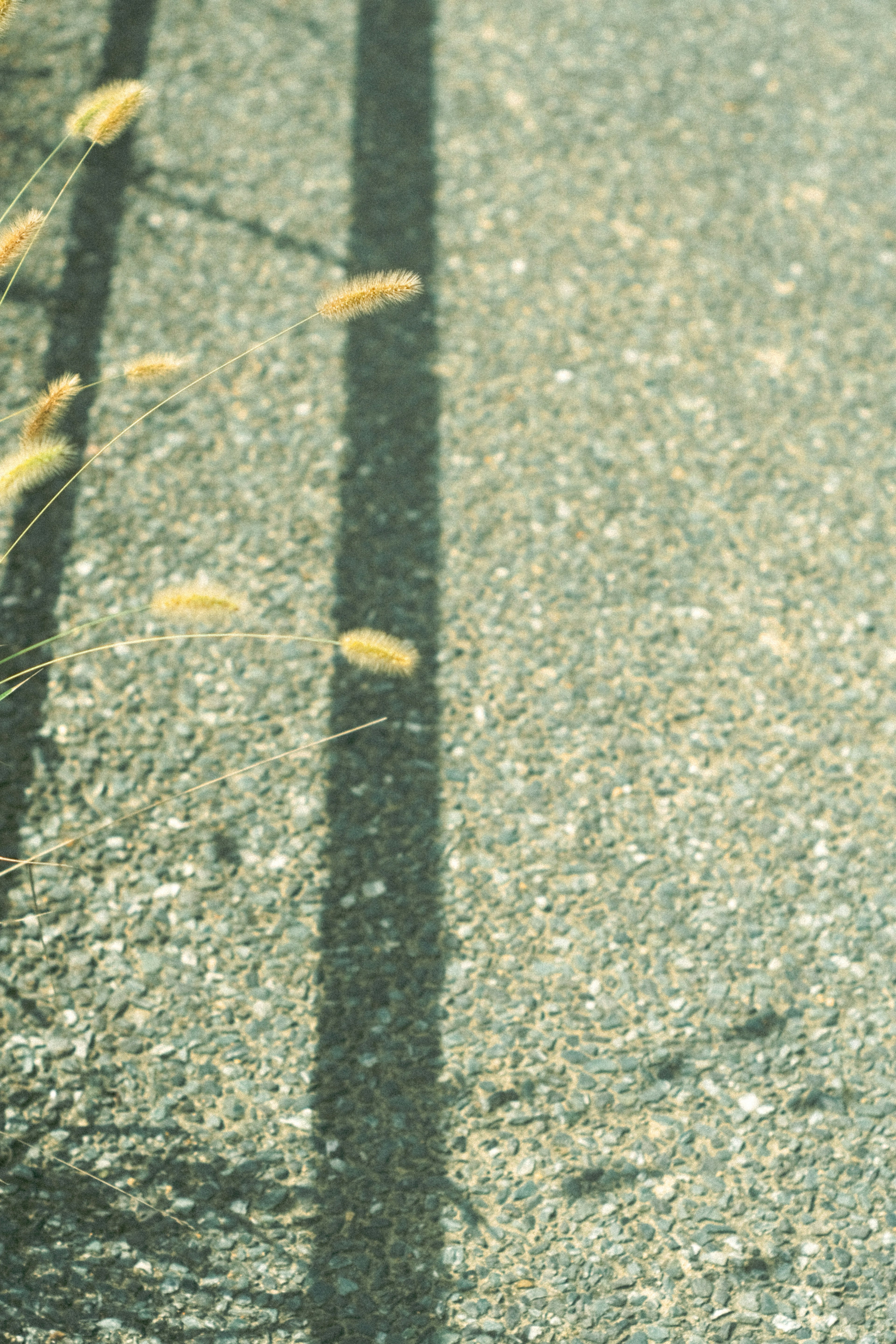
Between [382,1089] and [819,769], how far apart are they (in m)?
1.22

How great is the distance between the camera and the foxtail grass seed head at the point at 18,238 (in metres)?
1.99

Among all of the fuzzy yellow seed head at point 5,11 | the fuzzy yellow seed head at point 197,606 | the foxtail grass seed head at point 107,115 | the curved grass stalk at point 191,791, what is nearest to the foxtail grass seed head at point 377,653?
the fuzzy yellow seed head at point 197,606

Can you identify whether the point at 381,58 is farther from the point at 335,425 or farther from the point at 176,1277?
the point at 176,1277

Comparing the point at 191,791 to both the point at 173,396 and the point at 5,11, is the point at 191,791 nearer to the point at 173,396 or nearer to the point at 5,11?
the point at 173,396

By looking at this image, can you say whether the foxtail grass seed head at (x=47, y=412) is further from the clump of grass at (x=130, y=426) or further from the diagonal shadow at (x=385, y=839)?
the diagonal shadow at (x=385, y=839)

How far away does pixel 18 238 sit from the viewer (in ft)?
6.64

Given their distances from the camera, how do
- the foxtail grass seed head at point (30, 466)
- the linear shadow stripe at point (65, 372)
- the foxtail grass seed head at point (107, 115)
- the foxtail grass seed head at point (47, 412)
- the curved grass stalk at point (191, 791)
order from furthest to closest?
the linear shadow stripe at point (65, 372) < the curved grass stalk at point (191, 791) < the foxtail grass seed head at point (107, 115) < the foxtail grass seed head at point (47, 412) < the foxtail grass seed head at point (30, 466)

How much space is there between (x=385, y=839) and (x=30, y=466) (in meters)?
1.08

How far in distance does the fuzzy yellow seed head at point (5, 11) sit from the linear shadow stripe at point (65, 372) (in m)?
1.23

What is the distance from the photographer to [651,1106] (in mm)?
2248

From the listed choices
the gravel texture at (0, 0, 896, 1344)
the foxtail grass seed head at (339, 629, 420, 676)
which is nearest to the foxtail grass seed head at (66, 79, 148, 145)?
the foxtail grass seed head at (339, 629, 420, 676)

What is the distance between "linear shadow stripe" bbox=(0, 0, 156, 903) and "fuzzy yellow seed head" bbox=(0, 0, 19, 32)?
1228mm

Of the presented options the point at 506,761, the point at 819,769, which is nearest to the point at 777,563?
the point at 819,769

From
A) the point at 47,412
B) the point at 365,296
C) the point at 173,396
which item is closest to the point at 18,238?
the point at 47,412
